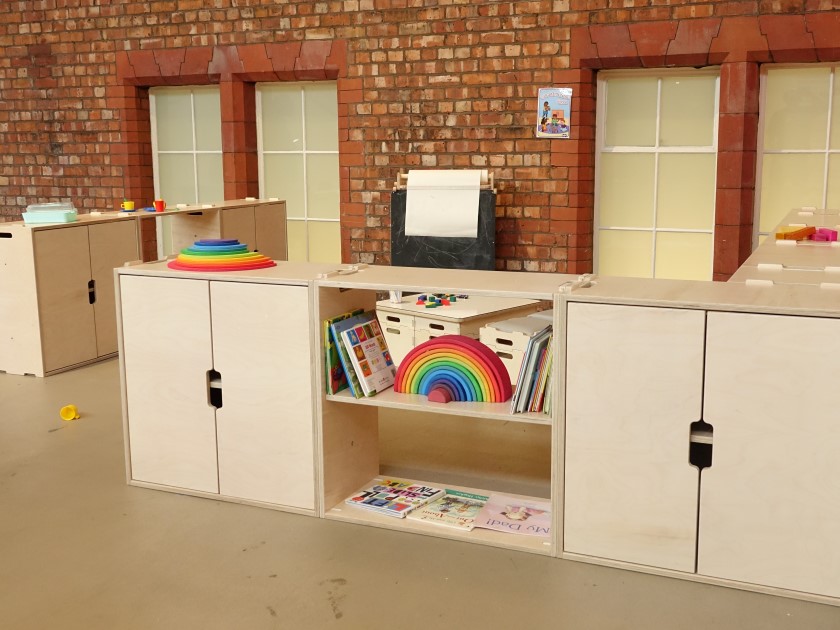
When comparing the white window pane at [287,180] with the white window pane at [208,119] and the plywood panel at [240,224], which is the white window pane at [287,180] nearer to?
the white window pane at [208,119]

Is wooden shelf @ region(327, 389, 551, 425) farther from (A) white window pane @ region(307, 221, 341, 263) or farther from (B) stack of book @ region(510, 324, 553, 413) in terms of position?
(A) white window pane @ region(307, 221, 341, 263)

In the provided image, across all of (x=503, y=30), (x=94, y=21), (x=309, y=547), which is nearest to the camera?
(x=309, y=547)

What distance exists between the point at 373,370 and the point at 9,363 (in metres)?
2.98

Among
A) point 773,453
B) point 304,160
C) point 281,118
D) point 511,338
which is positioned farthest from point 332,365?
point 281,118

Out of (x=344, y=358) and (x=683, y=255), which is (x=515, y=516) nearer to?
(x=344, y=358)

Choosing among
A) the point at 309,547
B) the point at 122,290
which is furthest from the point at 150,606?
the point at 122,290

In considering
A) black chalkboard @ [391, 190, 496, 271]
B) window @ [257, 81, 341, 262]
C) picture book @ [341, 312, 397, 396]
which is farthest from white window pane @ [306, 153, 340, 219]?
picture book @ [341, 312, 397, 396]

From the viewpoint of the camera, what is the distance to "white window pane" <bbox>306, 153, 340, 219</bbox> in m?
7.57

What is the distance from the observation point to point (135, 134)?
315 inches

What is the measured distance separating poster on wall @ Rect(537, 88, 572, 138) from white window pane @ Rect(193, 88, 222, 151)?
A: 2.83 metres

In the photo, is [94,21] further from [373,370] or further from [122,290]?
[373,370]

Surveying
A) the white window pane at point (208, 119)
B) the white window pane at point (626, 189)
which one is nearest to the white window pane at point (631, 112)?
the white window pane at point (626, 189)

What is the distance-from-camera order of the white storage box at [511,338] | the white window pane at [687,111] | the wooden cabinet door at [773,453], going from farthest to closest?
the white window pane at [687,111], the white storage box at [511,338], the wooden cabinet door at [773,453]

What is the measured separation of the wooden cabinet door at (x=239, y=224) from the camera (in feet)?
21.2
